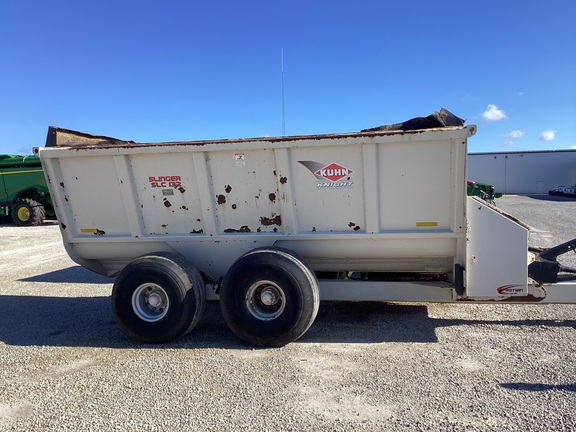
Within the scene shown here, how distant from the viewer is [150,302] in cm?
437

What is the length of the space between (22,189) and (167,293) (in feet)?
50.0

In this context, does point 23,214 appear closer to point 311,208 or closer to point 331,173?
point 311,208

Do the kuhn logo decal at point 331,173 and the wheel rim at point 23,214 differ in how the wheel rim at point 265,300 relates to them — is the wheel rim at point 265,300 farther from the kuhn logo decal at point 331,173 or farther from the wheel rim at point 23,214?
the wheel rim at point 23,214

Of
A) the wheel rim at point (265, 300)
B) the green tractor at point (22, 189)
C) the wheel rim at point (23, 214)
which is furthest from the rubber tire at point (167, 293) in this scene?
the wheel rim at point (23, 214)

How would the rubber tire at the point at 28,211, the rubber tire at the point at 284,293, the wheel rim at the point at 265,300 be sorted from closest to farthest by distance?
the rubber tire at the point at 284,293, the wheel rim at the point at 265,300, the rubber tire at the point at 28,211

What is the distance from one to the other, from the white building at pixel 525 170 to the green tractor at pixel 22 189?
38.6 metres

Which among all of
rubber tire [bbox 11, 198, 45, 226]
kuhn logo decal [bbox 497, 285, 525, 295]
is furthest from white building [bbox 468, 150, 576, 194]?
kuhn logo decal [bbox 497, 285, 525, 295]

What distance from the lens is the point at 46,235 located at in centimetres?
1354

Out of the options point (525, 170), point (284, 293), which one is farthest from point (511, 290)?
point (525, 170)

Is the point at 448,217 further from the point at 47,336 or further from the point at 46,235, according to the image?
the point at 46,235

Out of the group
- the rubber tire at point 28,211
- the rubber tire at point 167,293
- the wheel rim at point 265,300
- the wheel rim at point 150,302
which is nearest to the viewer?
the wheel rim at point 265,300

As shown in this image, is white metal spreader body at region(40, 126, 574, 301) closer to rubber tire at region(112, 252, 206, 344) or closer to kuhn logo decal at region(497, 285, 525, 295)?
kuhn logo decal at region(497, 285, 525, 295)

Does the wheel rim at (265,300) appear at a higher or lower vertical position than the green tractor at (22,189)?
lower

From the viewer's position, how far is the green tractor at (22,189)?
52.5 ft
